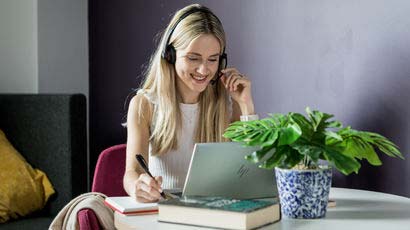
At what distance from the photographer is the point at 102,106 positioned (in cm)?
312

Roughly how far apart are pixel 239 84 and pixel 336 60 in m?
0.33

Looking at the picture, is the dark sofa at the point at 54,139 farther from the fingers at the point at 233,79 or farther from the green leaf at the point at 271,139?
the green leaf at the point at 271,139

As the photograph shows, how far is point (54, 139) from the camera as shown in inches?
108

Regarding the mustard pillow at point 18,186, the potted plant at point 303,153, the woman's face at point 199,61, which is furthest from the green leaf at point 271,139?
the mustard pillow at point 18,186

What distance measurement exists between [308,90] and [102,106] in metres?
1.41

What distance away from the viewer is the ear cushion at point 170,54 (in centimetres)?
200

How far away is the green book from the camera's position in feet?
4.17

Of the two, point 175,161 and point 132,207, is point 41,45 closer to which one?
point 175,161

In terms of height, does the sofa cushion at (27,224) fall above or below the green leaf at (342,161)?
below

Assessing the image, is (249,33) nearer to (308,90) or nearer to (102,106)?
(308,90)

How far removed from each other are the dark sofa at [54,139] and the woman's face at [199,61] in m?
0.85

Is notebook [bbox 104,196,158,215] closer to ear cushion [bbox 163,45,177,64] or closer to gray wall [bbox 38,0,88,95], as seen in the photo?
ear cushion [bbox 163,45,177,64]

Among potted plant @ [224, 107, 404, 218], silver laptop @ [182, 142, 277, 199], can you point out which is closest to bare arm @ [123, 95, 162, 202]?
silver laptop @ [182, 142, 277, 199]

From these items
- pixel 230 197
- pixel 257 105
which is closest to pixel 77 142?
pixel 257 105
